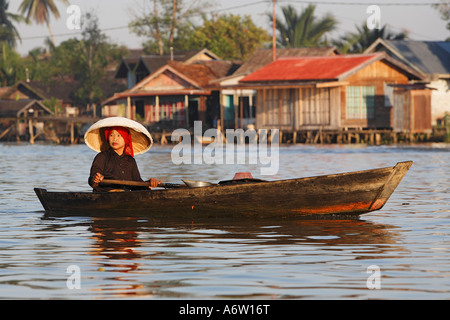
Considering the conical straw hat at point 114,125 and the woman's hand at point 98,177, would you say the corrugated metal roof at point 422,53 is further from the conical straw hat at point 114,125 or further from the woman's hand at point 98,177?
→ the woman's hand at point 98,177

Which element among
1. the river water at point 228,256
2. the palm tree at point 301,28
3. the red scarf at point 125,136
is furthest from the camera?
the palm tree at point 301,28

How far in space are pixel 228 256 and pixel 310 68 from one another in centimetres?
3388

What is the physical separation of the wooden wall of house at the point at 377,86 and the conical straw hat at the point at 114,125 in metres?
28.7

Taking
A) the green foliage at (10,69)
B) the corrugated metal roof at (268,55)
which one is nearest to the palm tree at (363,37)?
the corrugated metal roof at (268,55)

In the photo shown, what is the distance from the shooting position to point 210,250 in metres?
10.6

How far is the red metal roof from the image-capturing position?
41750 millimetres

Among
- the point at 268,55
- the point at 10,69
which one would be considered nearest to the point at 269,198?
the point at 268,55

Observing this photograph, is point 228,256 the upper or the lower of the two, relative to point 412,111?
lower

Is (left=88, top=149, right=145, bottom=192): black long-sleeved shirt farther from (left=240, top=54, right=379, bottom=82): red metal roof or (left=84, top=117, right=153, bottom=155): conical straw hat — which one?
(left=240, top=54, right=379, bottom=82): red metal roof

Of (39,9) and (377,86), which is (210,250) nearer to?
(377,86)

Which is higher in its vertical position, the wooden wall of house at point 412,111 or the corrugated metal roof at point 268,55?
the corrugated metal roof at point 268,55

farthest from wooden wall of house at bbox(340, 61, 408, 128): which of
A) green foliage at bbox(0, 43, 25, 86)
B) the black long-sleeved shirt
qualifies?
green foliage at bbox(0, 43, 25, 86)

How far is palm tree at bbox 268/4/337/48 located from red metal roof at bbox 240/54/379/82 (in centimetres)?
1499

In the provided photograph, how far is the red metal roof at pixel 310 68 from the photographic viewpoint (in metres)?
41.8
